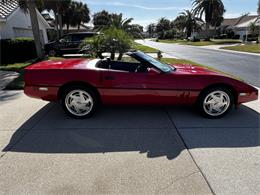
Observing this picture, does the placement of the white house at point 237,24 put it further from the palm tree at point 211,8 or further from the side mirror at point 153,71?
the side mirror at point 153,71

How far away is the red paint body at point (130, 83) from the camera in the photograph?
4570mm

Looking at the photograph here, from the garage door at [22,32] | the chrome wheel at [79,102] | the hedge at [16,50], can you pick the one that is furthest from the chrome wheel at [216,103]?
the garage door at [22,32]

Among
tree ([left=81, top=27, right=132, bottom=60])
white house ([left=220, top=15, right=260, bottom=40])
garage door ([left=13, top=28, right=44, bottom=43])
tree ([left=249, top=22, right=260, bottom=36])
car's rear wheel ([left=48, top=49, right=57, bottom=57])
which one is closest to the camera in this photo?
tree ([left=81, top=27, right=132, bottom=60])

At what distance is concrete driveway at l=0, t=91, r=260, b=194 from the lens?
9.02 feet

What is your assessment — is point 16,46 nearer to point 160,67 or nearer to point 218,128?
point 160,67

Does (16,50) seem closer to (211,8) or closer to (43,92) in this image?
(43,92)

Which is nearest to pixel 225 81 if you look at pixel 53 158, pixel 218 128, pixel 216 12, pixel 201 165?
pixel 218 128

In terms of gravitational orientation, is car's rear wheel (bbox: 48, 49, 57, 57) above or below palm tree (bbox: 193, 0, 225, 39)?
below

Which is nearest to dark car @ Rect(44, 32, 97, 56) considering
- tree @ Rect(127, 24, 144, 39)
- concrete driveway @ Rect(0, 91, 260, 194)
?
tree @ Rect(127, 24, 144, 39)

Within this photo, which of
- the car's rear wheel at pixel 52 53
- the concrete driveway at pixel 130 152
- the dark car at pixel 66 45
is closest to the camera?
the concrete driveway at pixel 130 152

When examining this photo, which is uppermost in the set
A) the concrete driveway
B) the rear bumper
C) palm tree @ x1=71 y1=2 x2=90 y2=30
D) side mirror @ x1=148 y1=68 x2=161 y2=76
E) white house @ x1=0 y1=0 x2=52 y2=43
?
palm tree @ x1=71 y1=2 x2=90 y2=30

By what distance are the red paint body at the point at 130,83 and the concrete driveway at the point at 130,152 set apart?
42 centimetres

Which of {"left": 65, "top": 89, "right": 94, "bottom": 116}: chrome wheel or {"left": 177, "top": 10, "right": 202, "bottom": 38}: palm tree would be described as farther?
{"left": 177, "top": 10, "right": 202, "bottom": 38}: palm tree

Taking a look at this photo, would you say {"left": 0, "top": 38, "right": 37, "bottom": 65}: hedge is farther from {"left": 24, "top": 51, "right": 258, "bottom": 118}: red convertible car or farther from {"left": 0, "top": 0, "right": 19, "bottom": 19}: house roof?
{"left": 24, "top": 51, "right": 258, "bottom": 118}: red convertible car
